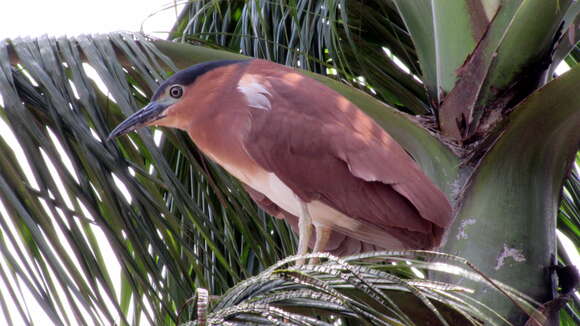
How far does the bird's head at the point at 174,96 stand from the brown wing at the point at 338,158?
7.0 inches

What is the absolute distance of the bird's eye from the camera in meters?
2.35

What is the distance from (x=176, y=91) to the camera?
7.75 ft

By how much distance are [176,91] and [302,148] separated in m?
0.37

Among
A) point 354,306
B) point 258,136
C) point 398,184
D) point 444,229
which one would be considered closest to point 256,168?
point 258,136

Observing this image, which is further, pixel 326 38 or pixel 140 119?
pixel 326 38

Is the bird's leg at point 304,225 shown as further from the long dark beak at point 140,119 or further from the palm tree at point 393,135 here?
the long dark beak at point 140,119

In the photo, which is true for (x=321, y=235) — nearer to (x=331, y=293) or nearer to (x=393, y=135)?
(x=393, y=135)

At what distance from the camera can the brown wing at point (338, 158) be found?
217cm

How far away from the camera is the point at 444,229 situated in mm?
2049

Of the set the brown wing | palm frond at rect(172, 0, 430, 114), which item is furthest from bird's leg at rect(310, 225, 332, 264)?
palm frond at rect(172, 0, 430, 114)

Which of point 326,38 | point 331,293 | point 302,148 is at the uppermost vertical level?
point 331,293

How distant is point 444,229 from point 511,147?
251 mm

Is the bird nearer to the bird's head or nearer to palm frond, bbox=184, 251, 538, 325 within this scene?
the bird's head

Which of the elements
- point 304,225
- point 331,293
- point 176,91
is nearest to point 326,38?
point 176,91
